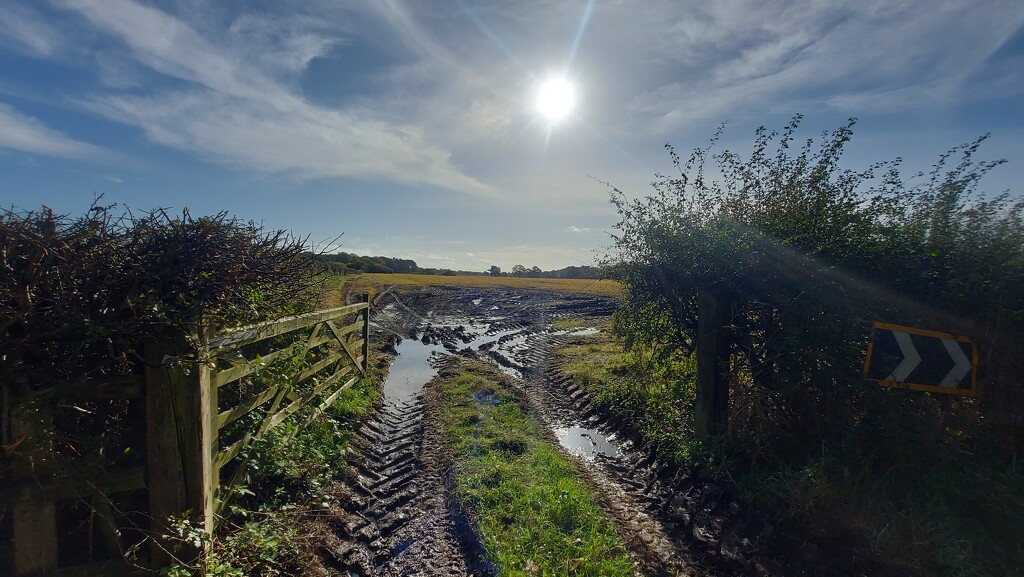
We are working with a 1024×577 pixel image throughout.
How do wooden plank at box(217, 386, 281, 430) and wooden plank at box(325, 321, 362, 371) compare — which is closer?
wooden plank at box(217, 386, 281, 430)

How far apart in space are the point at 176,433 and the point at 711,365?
5.58m

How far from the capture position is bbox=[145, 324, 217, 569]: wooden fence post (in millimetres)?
3324

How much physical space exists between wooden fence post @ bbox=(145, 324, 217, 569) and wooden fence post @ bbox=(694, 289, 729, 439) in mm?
5328

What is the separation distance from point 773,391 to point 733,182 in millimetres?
2895

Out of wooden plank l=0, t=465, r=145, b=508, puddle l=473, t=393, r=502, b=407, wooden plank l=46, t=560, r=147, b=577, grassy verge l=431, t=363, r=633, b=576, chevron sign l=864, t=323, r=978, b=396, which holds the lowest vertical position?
grassy verge l=431, t=363, r=633, b=576

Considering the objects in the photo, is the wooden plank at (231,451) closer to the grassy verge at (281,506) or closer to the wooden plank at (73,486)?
the grassy verge at (281,506)

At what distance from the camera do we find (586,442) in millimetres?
7250

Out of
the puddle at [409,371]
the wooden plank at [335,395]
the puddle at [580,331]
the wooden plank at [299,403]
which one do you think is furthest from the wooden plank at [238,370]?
the puddle at [580,331]

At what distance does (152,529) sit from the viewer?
342 cm

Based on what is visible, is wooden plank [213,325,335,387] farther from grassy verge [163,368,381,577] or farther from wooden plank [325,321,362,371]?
wooden plank [325,321,362,371]

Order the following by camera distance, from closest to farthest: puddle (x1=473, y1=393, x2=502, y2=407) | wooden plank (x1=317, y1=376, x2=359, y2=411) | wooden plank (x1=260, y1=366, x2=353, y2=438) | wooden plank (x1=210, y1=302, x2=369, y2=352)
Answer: wooden plank (x1=210, y1=302, x2=369, y2=352) → wooden plank (x1=260, y1=366, x2=353, y2=438) → wooden plank (x1=317, y1=376, x2=359, y2=411) → puddle (x1=473, y1=393, x2=502, y2=407)

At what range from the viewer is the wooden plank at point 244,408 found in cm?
397

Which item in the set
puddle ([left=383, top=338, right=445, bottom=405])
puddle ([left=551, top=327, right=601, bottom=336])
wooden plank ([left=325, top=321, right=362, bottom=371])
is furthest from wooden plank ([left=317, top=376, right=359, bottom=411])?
puddle ([left=551, top=327, right=601, bottom=336])

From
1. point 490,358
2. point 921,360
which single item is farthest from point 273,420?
point 490,358
